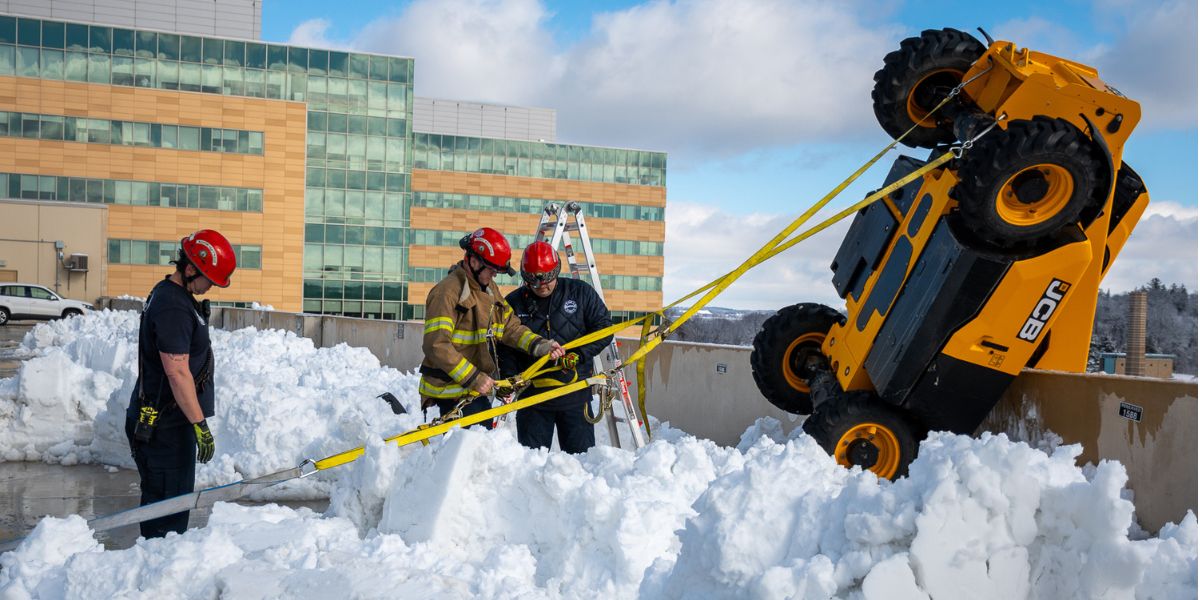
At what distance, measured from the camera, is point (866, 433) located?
225 inches

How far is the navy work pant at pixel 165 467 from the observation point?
4582mm

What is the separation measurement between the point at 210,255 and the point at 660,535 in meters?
2.45

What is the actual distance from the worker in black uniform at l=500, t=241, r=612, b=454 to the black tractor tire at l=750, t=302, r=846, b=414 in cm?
124

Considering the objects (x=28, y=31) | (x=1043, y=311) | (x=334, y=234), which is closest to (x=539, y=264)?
(x=1043, y=311)

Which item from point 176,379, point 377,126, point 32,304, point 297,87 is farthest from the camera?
point 377,126

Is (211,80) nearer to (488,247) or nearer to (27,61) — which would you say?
(27,61)

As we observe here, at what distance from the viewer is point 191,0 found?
4875 centimetres

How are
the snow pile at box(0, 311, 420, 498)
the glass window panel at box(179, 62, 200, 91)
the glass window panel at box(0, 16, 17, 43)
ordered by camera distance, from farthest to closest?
the glass window panel at box(179, 62, 200, 91) → the glass window panel at box(0, 16, 17, 43) → the snow pile at box(0, 311, 420, 498)

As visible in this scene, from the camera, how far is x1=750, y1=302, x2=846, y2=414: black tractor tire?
22.5 ft

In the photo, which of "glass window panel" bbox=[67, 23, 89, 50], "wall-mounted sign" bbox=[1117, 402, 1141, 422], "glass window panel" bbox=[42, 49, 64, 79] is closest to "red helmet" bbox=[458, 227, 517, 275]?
"wall-mounted sign" bbox=[1117, 402, 1141, 422]

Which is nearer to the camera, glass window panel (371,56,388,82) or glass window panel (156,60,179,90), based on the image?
glass window panel (156,60,179,90)

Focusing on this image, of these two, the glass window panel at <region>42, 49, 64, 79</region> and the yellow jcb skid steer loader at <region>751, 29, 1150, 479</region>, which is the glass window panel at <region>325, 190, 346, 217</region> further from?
the yellow jcb skid steer loader at <region>751, 29, 1150, 479</region>

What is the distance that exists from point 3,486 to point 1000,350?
7.24 meters

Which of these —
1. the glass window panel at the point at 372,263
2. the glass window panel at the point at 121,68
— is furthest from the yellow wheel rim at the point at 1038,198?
the glass window panel at the point at 372,263
